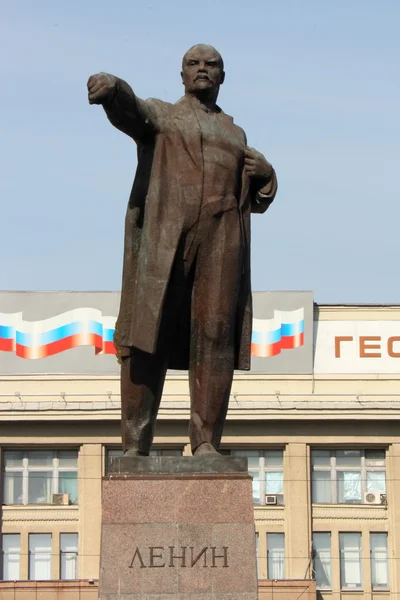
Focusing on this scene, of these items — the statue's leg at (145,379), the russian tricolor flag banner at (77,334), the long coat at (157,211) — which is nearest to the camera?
the long coat at (157,211)

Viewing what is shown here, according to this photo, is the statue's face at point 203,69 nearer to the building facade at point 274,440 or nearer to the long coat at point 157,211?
the long coat at point 157,211

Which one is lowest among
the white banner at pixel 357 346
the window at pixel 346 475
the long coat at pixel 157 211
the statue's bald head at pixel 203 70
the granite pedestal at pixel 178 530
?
the granite pedestal at pixel 178 530

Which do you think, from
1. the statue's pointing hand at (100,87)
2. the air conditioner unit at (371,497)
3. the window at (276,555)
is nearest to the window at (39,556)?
the window at (276,555)

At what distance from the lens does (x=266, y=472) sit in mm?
66625

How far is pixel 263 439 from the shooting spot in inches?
2608

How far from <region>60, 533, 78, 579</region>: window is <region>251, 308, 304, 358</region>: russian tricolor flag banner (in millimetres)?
8656

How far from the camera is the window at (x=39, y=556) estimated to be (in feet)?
215

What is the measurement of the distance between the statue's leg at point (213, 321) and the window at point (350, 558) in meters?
52.6

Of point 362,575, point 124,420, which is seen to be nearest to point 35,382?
point 362,575

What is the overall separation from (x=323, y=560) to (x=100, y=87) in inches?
2109

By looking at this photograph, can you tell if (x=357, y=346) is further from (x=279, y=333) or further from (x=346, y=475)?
(x=346, y=475)

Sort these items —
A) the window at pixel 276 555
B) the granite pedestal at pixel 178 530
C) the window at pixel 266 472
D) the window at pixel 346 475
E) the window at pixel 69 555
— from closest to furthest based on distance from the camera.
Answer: the granite pedestal at pixel 178 530, the window at pixel 276 555, the window at pixel 69 555, the window at pixel 346 475, the window at pixel 266 472

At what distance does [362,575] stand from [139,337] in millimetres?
53360

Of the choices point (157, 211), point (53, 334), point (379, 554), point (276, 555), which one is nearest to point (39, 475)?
point (53, 334)
